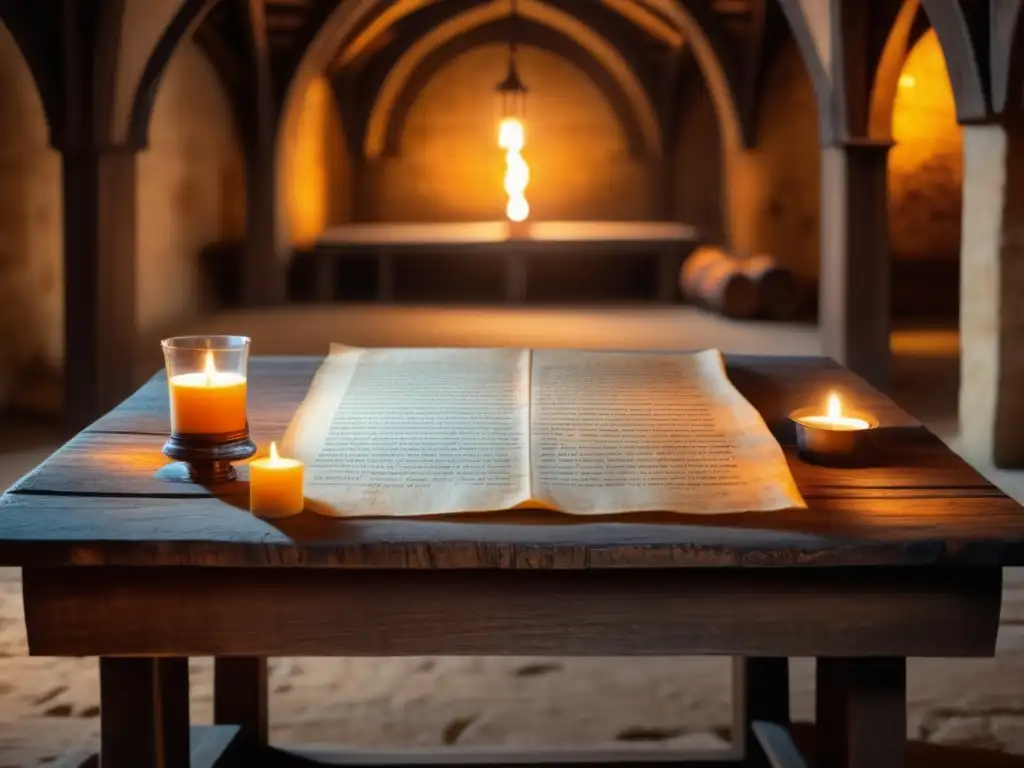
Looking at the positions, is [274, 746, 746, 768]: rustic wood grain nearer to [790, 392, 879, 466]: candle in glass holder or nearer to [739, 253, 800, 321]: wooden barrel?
[790, 392, 879, 466]: candle in glass holder

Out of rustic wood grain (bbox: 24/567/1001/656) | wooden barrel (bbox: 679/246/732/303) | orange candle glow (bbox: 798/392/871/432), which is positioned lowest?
rustic wood grain (bbox: 24/567/1001/656)

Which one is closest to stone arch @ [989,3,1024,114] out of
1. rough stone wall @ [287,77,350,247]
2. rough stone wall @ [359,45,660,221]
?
rough stone wall @ [287,77,350,247]

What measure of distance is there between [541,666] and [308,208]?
901 cm

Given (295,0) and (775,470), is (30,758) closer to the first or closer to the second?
(775,470)

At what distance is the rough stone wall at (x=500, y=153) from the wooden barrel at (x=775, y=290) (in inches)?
138

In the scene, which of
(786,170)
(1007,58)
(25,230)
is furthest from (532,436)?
(786,170)

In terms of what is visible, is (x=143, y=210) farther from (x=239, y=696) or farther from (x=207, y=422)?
(x=207, y=422)

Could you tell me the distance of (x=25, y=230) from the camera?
7.08 meters

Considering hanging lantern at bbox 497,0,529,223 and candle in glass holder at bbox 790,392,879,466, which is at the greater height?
hanging lantern at bbox 497,0,529,223

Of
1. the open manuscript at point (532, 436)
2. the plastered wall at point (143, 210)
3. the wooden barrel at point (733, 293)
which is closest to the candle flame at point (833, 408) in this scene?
the open manuscript at point (532, 436)

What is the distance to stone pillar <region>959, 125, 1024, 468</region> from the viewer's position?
554 centimetres

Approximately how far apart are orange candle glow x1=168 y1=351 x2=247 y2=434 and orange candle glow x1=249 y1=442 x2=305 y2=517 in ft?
0.68

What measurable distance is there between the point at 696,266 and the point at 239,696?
873 centimetres

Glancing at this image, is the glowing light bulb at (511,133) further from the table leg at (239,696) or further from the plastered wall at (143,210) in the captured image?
the table leg at (239,696)
